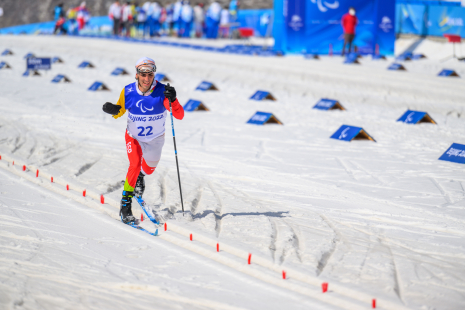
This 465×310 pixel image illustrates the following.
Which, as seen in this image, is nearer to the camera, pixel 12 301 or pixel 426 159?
pixel 12 301

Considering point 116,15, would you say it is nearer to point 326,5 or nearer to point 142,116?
point 326,5

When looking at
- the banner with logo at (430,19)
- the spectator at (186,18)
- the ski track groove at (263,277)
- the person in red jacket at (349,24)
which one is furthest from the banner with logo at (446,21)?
the ski track groove at (263,277)

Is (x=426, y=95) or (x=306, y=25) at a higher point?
(x=306, y=25)

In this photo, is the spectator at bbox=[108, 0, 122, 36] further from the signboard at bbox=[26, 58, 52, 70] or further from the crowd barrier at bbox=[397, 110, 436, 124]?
the crowd barrier at bbox=[397, 110, 436, 124]

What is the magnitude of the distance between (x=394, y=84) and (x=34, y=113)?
1074cm

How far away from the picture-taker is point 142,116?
592 cm

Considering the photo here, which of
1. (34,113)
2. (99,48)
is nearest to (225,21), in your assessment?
(99,48)

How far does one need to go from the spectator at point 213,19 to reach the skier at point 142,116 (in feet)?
90.7

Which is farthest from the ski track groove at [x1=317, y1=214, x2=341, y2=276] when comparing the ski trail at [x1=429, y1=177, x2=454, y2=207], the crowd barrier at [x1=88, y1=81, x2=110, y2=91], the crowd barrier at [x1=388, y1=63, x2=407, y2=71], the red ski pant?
the crowd barrier at [x1=388, y1=63, x2=407, y2=71]

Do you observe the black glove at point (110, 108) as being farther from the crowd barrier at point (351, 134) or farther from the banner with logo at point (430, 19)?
the banner with logo at point (430, 19)

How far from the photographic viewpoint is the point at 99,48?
83.2 feet

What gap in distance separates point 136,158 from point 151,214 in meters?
0.73

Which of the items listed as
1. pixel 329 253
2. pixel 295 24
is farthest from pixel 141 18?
pixel 329 253

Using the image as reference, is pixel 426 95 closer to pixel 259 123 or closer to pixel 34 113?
pixel 259 123
